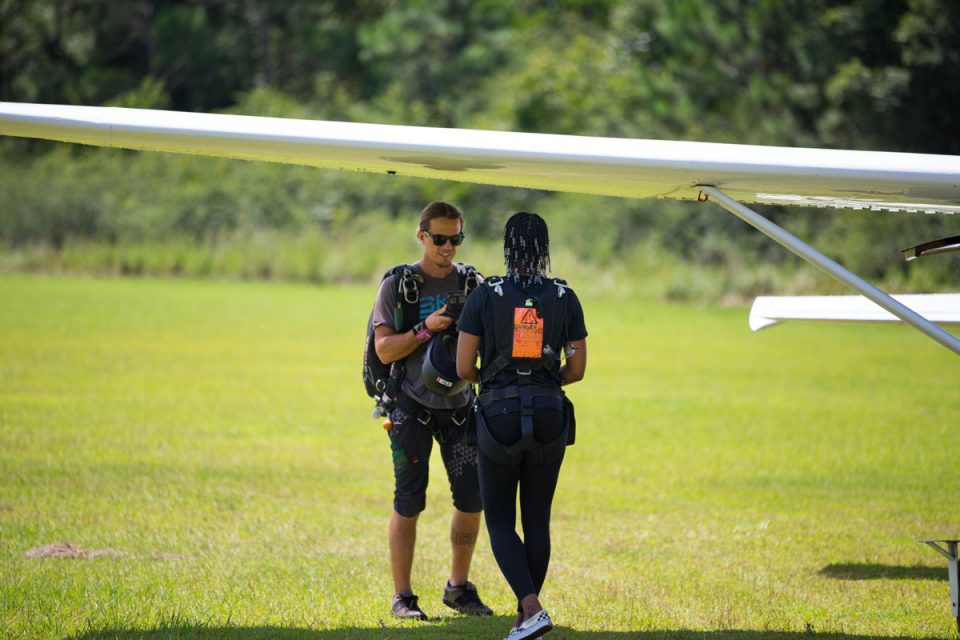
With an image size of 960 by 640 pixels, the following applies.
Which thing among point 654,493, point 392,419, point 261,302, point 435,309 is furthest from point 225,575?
point 261,302

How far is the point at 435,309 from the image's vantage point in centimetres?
586

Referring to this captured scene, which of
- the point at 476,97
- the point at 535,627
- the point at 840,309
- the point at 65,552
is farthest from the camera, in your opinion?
the point at 476,97

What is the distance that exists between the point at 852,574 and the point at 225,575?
3.62 m

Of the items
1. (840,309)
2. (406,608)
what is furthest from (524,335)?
(840,309)

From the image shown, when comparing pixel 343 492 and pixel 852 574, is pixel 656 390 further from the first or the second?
pixel 852 574

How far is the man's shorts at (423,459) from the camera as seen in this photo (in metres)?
5.78

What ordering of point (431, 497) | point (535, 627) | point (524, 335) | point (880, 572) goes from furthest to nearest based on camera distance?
1. point (431, 497)
2. point (880, 572)
3. point (524, 335)
4. point (535, 627)

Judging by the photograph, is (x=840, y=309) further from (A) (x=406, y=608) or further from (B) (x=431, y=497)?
(B) (x=431, y=497)

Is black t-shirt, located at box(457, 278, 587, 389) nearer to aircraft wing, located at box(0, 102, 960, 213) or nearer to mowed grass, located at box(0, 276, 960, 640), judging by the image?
aircraft wing, located at box(0, 102, 960, 213)

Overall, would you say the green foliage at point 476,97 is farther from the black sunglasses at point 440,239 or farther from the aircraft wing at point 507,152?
the black sunglasses at point 440,239

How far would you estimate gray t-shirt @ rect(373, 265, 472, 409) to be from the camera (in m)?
5.76

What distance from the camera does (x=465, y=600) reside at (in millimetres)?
6004

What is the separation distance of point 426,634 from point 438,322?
4.74 ft

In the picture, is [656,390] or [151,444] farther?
[656,390]
